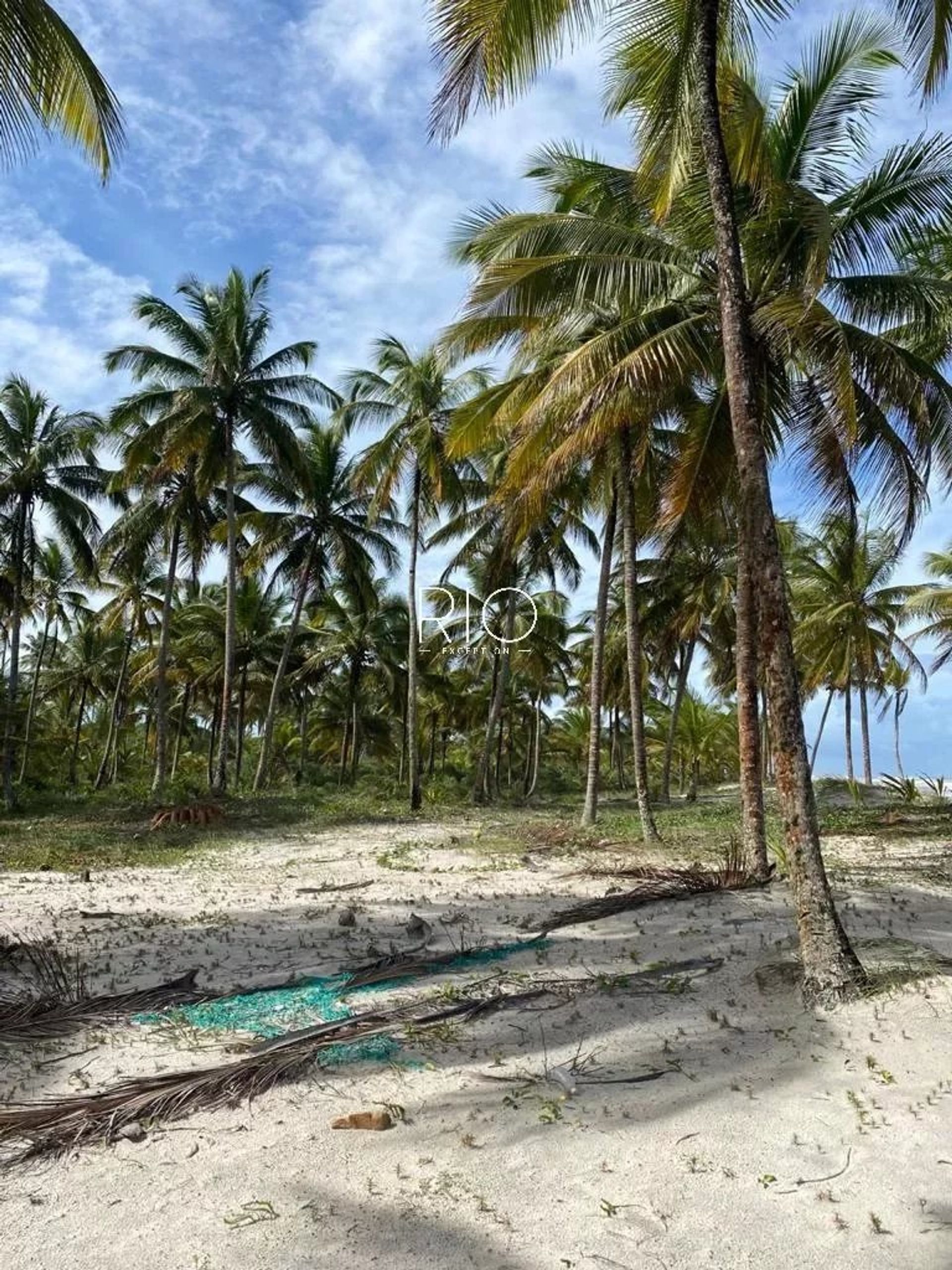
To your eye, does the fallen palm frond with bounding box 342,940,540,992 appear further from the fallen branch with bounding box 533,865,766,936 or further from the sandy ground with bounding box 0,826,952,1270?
the fallen branch with bounding box 533,865,766,936

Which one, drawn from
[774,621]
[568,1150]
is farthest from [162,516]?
[568,1150]

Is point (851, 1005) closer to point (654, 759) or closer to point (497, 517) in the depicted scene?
point (497, 517)

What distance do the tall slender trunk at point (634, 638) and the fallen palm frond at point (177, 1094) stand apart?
10118 millimetres

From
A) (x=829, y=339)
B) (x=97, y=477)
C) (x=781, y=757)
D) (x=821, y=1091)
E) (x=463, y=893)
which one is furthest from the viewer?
(x=97, y=477)

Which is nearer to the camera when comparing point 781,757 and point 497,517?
point 781,757

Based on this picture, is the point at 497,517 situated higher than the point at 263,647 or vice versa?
the point at 497,517

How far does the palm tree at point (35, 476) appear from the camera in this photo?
83.9ft

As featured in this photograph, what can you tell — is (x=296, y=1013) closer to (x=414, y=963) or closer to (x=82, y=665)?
(x=414, y=963)

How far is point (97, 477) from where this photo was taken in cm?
2712

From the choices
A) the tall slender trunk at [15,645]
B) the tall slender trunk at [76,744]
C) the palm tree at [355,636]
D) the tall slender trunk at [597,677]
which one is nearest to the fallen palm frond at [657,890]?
the tall slender trunk at [597,677]

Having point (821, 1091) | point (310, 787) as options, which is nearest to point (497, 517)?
point (310, 787)

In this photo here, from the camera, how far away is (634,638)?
16203 millimetres

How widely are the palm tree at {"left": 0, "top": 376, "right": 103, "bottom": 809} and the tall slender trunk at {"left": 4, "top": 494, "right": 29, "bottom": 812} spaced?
0.03 m

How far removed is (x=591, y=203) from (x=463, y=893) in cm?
940
